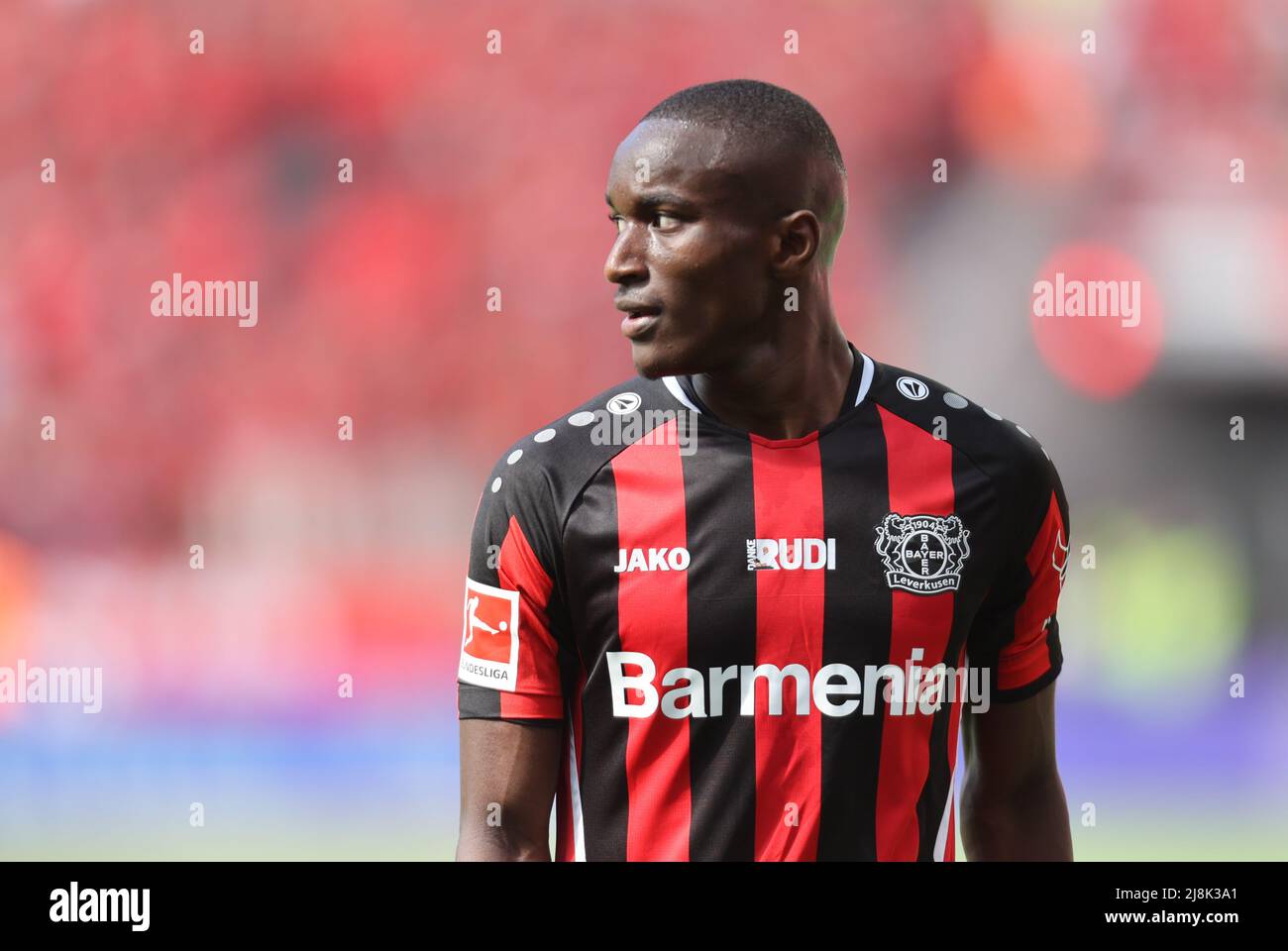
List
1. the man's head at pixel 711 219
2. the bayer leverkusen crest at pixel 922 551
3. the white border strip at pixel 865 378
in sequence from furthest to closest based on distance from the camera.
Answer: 1. the white border strip at pixel 865 378
2. the bayer leverkusen crest at pixel 922 551
3. the man's head at pixel 711 219

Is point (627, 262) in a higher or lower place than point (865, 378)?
higher

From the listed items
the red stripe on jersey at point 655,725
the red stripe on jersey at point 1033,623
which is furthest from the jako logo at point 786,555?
the red stripe on jersey at point 1033,623

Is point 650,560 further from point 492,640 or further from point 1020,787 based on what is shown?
point 1020,787

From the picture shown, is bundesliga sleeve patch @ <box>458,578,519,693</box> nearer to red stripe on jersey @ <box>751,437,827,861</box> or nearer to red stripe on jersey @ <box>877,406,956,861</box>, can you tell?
red stripe on jersey @ <box>751,437,827,861</box>

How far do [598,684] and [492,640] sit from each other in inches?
6.2

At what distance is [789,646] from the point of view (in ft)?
5.64

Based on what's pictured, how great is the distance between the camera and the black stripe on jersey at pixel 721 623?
1.68m

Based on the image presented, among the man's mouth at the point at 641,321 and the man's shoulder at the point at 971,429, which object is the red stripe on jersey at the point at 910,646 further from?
the man's mouth at the point at 641,321

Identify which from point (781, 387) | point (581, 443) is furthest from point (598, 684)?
A: point (781, 387)

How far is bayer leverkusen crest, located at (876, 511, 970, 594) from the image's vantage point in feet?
5.77

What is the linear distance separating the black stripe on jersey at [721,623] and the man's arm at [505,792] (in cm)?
21

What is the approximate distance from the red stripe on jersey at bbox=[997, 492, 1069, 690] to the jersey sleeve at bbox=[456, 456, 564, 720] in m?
0.67

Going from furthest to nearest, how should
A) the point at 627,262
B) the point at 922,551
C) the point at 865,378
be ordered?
the point at 865,378 < the point at 922,551 < the point at 627,262
